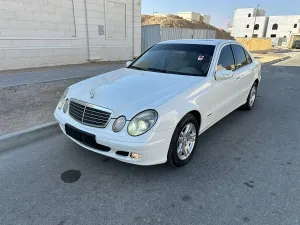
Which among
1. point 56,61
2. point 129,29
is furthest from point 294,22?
point 56,61

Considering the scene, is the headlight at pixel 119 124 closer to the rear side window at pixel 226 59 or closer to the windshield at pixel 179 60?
the windshield at pixel 179 60

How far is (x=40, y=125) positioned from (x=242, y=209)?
3352mm

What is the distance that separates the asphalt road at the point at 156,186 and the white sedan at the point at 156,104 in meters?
0.35

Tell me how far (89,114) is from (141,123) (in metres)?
0.70

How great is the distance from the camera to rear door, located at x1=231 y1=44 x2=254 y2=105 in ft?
14.4

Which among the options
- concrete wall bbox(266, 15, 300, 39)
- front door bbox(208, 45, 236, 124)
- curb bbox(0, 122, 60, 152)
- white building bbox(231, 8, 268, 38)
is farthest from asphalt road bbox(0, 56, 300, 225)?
white building bbox(231, 8, 268, 38)

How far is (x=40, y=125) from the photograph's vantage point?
402 cm

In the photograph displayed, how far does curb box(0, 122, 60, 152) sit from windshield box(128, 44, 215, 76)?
1807 mm

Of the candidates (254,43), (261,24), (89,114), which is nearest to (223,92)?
(89,114)

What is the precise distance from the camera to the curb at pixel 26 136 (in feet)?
11.6

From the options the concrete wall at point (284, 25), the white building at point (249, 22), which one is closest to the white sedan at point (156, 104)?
the concrete wall at point (284, 25)

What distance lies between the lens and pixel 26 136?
3738mm

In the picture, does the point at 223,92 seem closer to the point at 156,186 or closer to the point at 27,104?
the point at 156,186

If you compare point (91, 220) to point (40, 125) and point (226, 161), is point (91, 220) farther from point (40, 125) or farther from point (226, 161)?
point (40, 125)
